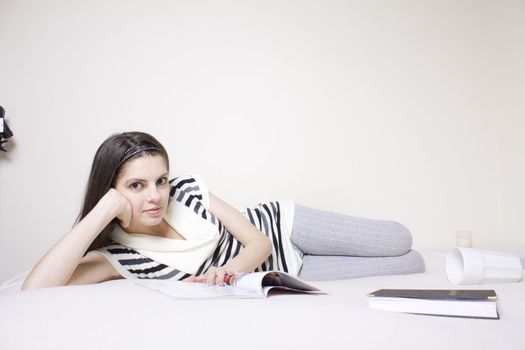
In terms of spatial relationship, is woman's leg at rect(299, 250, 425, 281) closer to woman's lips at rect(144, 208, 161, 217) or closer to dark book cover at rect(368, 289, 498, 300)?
woman's lips at rect(144, 208, 161, 217)

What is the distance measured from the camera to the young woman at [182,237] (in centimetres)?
153

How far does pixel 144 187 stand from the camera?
162 centimetres

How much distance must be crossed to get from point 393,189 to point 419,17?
50.6 inches

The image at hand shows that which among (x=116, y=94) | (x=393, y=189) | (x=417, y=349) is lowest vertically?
(x=417, y=349)

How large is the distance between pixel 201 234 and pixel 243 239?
0.16 m

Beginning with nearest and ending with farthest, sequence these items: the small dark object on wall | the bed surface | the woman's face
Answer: the bed surface
the woman's face
the small dark object on wall

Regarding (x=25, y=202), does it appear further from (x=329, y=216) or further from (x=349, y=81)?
(x=349, y=81)

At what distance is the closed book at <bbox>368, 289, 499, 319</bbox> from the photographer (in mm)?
1069

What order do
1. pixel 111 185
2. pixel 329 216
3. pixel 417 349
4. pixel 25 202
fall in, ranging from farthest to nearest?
pixel 25 202 → pixel 329 216 → pixel 111 185 → pixel 417 349

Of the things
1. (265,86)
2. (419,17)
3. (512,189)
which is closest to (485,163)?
(512,189)

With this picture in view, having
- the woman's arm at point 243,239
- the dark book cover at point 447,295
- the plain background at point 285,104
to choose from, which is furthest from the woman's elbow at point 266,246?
the plain background at point 285,104

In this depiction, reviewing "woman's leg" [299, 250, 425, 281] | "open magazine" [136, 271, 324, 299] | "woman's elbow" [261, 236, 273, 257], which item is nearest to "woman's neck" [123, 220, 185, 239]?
"woman's elbow" [261, 236, 273, 257]

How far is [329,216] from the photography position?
205 cm

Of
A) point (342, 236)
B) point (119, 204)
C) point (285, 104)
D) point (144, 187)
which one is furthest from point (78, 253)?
point (285, 104)
